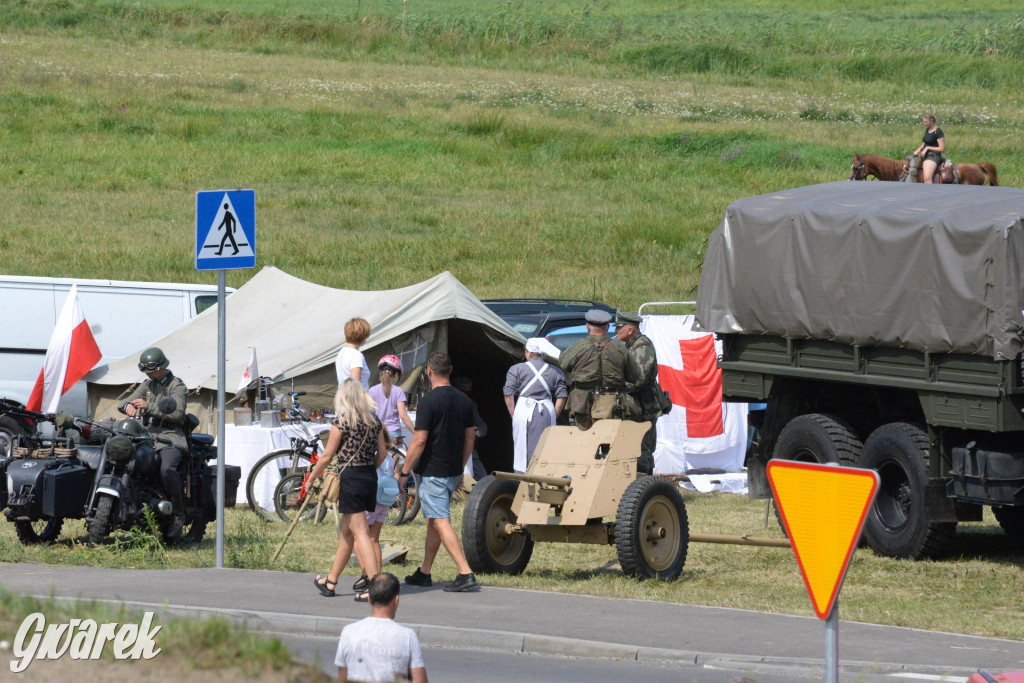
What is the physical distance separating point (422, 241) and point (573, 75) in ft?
92.3

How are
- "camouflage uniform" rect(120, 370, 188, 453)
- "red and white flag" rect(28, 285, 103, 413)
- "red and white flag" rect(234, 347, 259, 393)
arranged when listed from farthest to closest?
"red and white flag" rect(28, 285, 103, 413), "red and white flag" rect(234, 347, 259, 393), "camouflage uniform" rect(120, 370, 188, 453)

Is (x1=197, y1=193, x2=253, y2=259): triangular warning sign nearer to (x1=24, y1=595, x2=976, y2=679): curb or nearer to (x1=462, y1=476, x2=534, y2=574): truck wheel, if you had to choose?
(x1=462, y1=476, x2=534, y2=574): truck wheel

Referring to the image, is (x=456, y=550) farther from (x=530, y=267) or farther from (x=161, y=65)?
(x=161, y=65)

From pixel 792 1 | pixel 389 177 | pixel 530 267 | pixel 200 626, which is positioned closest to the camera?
pixel 200 626

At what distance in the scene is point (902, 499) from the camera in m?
12.6

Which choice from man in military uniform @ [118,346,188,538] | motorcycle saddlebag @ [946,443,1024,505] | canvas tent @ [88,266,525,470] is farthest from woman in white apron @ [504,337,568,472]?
motorcycle saddlebag @ [946,443,1024,505]

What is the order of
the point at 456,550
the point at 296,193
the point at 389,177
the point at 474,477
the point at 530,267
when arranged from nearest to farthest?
the point at 456,550, the point at 474,477, the point at 530,267, the point at 296,193, the point at 389,177

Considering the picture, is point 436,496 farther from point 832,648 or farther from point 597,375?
point 832,648

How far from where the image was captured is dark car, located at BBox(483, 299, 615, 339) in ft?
57.4

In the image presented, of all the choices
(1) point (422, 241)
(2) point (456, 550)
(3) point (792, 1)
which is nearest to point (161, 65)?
(1) point (422, 241)

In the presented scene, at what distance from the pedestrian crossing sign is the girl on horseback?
67.4ft

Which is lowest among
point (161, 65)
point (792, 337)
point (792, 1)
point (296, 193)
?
point (792, 337)

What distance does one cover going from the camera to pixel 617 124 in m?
42.1

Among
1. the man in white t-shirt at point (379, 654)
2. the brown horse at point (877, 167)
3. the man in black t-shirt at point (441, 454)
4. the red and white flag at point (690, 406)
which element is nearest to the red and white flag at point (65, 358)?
the red and white flag at point (690, 406)
